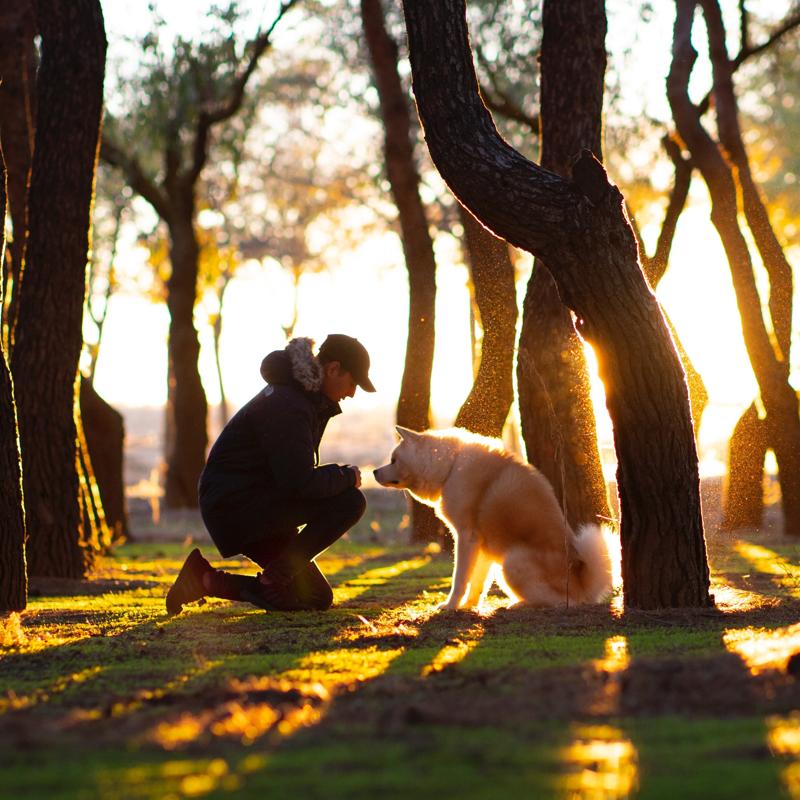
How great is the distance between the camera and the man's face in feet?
30.9

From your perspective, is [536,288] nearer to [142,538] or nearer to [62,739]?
[62,739]

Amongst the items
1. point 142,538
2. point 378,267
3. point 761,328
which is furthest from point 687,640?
point 378,267

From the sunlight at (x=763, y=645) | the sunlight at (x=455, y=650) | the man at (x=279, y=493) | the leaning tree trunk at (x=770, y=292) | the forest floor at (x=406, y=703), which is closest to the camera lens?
the forest floor at (x=406, y=703)

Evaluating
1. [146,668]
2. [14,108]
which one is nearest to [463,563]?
[146,668]

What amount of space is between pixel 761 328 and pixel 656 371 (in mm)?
10786

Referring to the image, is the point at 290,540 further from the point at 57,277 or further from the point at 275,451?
the point at 57,277

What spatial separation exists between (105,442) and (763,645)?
13.4 meters

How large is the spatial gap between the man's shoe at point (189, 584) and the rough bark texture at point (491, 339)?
6458 mm

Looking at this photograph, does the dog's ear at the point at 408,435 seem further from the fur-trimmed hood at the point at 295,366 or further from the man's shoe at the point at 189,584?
the man's shoe at the point at 189,584

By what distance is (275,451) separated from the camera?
9117 mm

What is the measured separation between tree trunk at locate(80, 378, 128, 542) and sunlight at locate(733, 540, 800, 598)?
8.49 metres

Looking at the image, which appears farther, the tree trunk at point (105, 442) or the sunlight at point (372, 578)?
the tree trunk at point (105, 442)

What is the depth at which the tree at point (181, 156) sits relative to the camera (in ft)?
85.3

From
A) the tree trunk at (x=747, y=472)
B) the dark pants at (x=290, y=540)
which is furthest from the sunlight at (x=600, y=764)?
the tree trunk at (x=747, y=472)
